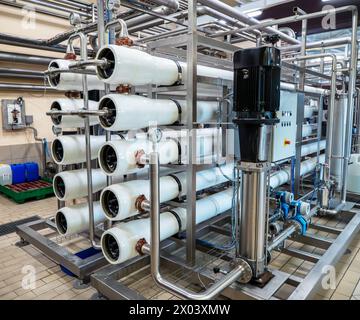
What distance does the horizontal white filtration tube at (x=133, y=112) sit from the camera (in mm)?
1516

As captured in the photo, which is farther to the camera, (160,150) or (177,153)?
(177,153)

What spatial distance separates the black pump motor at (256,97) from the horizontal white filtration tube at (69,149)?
3.77 feet

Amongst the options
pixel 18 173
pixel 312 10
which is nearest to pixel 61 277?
pixel 18 173

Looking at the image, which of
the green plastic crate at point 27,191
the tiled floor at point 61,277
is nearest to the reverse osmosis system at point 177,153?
the tiled floor at point 61,277

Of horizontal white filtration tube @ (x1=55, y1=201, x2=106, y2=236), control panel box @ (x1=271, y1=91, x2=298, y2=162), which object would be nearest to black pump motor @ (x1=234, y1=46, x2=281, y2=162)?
control panel box @ (x1=271, y1=91, x2=298, y2=162)

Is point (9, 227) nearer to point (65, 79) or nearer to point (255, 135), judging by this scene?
point (65, 79)

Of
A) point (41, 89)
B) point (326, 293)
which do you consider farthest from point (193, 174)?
point (41, 89)

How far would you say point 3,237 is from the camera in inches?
110

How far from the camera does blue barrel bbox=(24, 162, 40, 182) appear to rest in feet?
14.5

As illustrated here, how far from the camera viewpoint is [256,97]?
1416 mm

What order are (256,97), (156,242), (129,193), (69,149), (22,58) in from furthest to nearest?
(22,58) < (69,149) < (129,193) < (256,97) < (156,242)

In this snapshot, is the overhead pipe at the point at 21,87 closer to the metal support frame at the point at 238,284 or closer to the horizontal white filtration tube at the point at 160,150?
the horizontal white filtration tube at the point at 160,150

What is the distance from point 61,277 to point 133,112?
1381 millimetres
